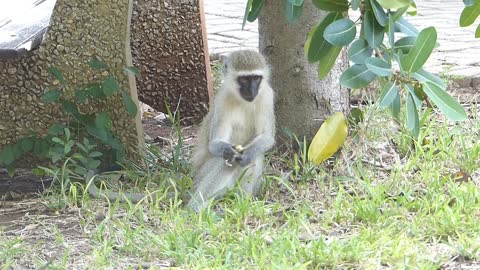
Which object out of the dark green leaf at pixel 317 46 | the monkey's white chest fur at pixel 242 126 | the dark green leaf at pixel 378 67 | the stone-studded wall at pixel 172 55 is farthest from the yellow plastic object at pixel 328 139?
the stone-studded wall at pixel 172 55

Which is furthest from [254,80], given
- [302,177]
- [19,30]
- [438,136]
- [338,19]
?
[19,30]

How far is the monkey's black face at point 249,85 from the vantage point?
203 inches

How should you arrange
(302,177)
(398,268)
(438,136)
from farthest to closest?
(438,136)
(302,177)
(398,268)

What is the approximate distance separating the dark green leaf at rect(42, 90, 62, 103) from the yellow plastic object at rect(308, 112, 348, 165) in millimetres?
1590

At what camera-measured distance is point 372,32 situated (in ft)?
13.2

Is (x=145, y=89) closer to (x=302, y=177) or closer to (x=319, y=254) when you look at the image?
(x=302, y=177)

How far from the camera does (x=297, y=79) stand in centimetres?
582

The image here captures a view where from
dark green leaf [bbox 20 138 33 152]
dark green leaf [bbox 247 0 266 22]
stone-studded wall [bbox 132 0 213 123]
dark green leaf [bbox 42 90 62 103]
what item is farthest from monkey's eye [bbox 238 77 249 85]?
stone-studded wall [bbox 132 0 213 123]

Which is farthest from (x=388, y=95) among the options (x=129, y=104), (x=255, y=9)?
(x=129, y=104)

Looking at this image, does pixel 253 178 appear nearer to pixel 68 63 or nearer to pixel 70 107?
pixel 70 107

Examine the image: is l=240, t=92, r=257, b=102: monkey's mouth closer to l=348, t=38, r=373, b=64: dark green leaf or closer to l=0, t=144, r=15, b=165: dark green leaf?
l=348, t=38, r=373, b=64: dark green leaf

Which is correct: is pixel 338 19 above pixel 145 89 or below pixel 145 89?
above

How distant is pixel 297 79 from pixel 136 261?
6.48 feet

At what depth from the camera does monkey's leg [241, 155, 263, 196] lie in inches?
205
